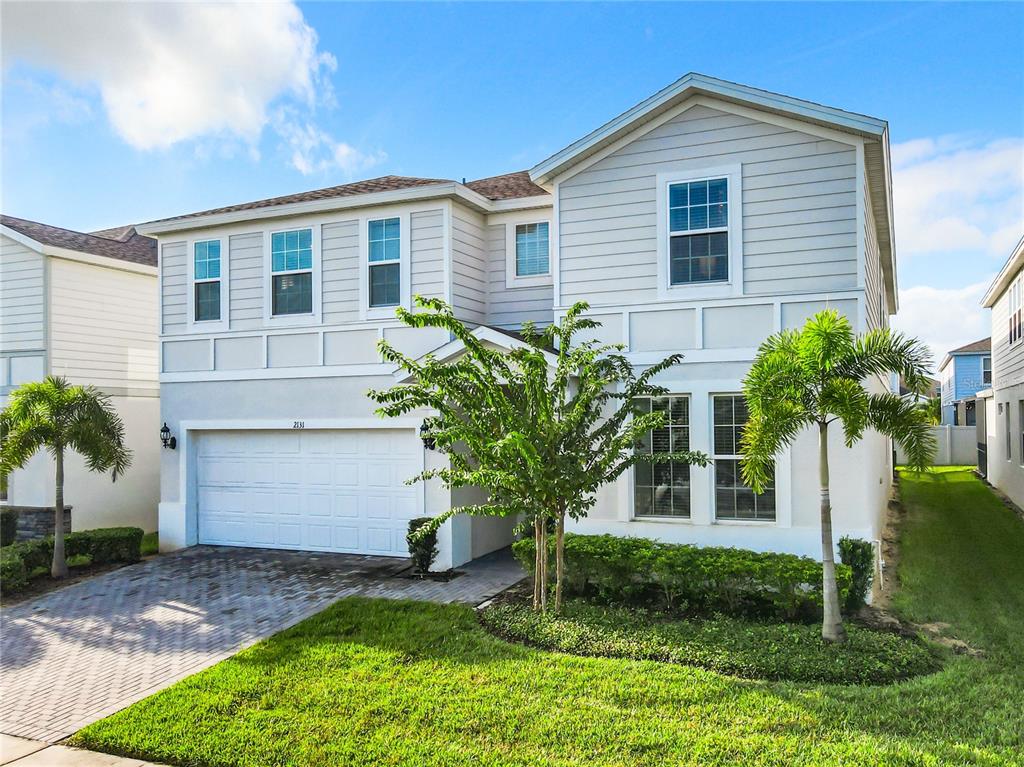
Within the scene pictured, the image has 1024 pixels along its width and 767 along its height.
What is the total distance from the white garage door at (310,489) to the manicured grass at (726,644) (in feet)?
14.0

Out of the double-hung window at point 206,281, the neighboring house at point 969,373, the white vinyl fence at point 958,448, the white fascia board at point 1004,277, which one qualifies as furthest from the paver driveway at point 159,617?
the neighboring house at point 969,373

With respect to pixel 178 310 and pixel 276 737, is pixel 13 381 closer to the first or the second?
pixel 178 310

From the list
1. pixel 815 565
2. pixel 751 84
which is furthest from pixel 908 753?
pixel 751 84

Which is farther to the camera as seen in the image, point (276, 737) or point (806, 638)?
point (806, 638)

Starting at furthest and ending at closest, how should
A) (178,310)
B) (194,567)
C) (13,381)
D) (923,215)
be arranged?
1. (923,215)
2. (13,381)
3. (178,310)
4. (194,567)

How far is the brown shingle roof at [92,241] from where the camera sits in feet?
49.1

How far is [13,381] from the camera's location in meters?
14.9

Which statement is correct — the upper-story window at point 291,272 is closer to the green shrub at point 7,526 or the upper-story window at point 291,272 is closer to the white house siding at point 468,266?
the white house siding at point 468,266

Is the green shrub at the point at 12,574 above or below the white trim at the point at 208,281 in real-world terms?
below

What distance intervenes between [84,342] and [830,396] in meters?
15.0

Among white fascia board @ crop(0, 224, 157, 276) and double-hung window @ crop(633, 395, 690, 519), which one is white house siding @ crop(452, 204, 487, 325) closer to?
double-hung window @ crop(633, 395, 690, 519)

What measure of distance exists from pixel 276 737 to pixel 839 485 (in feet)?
23.8

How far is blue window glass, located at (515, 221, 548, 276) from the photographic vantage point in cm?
1238

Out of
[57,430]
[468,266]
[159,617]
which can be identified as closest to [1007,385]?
[468,266]
